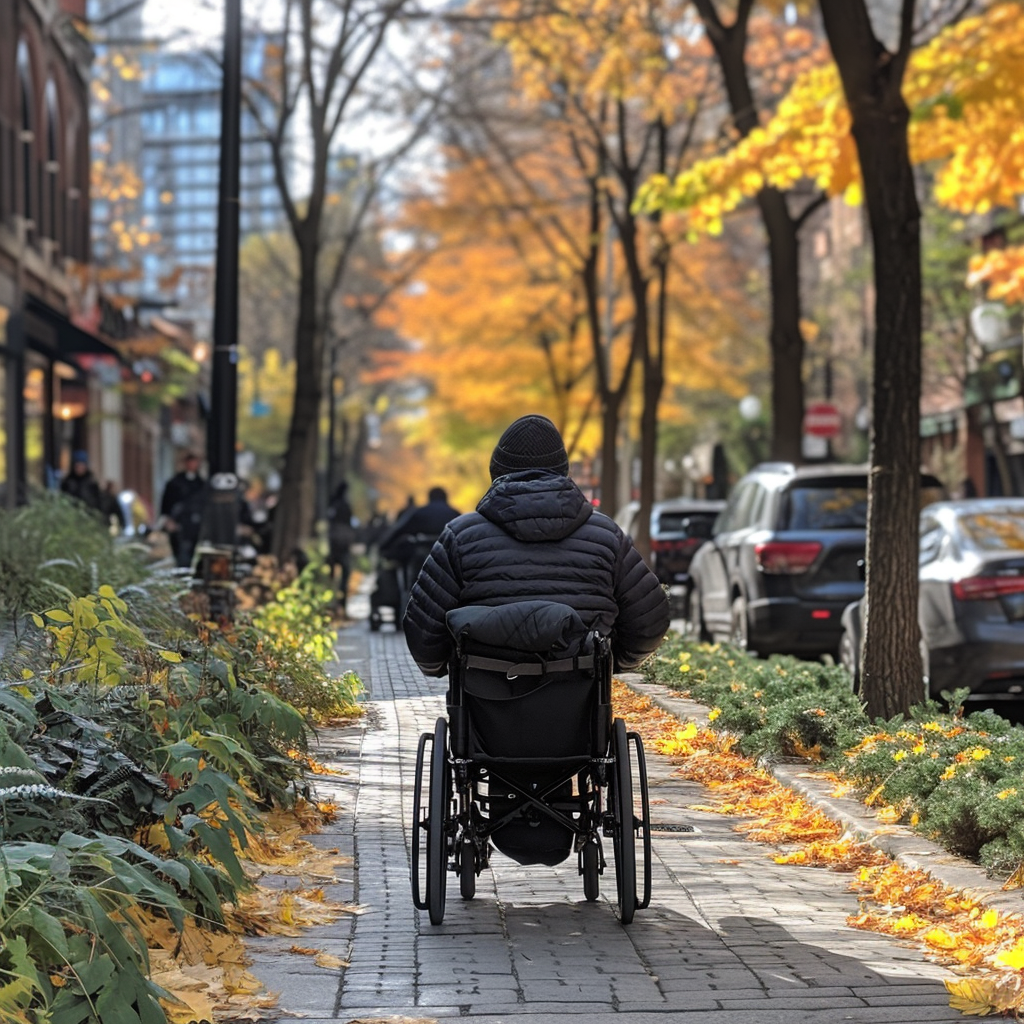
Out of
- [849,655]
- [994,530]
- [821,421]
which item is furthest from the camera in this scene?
[821,421]

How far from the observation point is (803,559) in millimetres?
16672

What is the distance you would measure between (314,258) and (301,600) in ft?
32.8

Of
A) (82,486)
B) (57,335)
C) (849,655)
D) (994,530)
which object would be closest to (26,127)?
(57,335)

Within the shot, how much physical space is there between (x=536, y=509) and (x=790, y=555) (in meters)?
10.1

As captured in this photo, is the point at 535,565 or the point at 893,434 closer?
the point at 535,565

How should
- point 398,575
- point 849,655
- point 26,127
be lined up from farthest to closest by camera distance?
1. point 26,127
2. point 398,575
3. point 849,655

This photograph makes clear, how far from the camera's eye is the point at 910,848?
7770mm

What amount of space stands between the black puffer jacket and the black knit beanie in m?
0.08

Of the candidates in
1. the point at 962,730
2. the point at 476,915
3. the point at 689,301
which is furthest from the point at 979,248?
the point at 476,915

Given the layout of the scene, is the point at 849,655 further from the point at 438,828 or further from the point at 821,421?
the point at 821,421

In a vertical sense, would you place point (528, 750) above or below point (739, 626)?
above

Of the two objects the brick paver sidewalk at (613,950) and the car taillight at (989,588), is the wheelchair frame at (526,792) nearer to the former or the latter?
the brick paver sidewalk at (613,950)

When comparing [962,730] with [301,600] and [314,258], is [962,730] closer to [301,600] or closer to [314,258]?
[301,600]

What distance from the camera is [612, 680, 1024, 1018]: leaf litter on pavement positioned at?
19.6 ft
